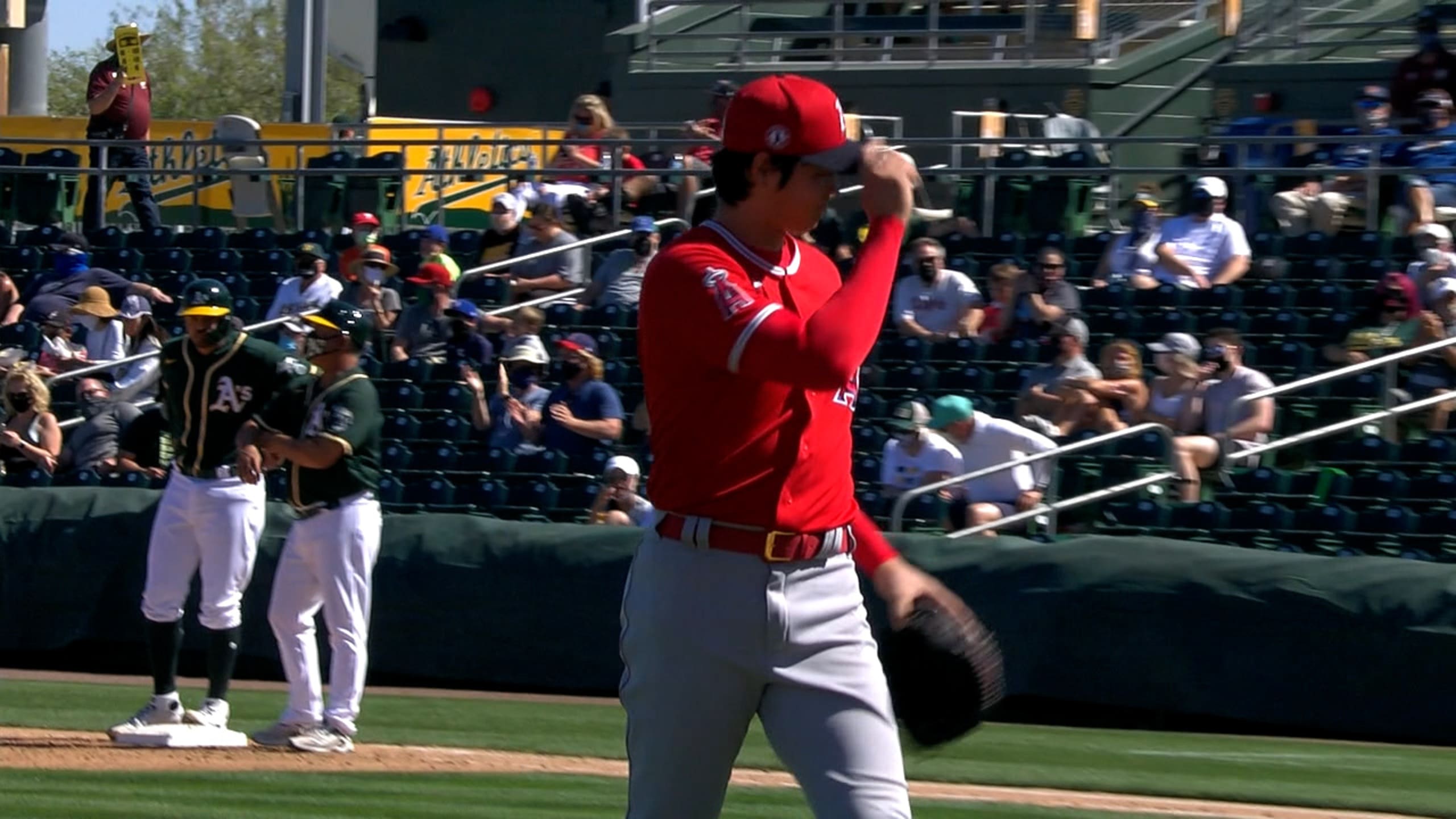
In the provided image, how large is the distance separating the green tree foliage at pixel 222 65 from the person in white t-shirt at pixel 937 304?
48.4m

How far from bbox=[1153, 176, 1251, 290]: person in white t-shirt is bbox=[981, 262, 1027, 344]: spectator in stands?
0.89 metres

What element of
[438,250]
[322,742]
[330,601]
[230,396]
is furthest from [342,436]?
[438,250]

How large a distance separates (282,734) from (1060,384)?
535 cm

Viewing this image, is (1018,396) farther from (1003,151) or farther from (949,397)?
(1003,151)

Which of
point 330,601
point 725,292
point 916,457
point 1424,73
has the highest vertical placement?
point 1424,73

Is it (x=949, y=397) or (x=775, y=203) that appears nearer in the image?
(x=775, y=203)

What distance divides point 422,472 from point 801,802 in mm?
6537

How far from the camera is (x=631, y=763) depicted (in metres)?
3.68

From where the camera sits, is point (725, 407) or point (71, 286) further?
point (71, 286)

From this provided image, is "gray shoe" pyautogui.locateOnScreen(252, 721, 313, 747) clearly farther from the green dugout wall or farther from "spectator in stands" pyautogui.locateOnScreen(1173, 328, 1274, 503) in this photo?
"spectator in stands" pyautogui.locateOnScreen(1173, 328, 1274, 503)

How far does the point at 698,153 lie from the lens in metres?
16.6

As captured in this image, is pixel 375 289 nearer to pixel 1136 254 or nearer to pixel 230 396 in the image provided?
pixel 1136 254

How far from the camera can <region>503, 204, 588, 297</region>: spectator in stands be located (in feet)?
51.1

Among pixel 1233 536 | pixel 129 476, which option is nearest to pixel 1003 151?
pixel 1233 536
